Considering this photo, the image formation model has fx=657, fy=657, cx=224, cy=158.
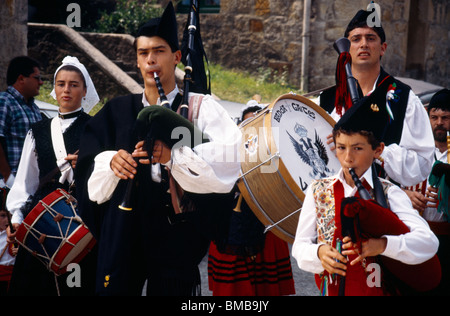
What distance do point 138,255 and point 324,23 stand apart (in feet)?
32.5

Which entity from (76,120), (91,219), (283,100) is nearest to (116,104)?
(91,219)

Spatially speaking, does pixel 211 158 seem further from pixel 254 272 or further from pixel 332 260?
pixel 254 272

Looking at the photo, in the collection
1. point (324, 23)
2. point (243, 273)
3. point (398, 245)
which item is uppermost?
Answer: point (324, 23)

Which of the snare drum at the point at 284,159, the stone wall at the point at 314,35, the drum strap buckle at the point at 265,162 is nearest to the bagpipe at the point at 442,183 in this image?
the snare drum at the point at 284,159

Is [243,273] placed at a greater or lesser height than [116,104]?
lesser

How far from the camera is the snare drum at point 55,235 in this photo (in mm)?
4047

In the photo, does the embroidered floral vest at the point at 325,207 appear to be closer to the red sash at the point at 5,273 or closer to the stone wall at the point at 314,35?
the red sash at the point at 5,273

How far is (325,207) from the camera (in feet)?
10.5

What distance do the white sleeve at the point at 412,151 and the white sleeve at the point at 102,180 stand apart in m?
1.61

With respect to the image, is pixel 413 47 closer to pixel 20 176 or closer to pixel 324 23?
pixel 324 23

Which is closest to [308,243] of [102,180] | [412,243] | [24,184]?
[412,243]

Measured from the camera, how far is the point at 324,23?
41.2 feet

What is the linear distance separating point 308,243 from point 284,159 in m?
1.05
